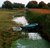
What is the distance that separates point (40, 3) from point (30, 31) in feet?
48.9

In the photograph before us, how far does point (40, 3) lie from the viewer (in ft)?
76.4

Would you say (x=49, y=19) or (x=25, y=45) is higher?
(x=49, y=19)

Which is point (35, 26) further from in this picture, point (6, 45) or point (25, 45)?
point (6, 45)

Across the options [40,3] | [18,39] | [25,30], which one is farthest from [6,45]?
[40,3]

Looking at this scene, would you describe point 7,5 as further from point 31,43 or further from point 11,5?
point 31,43

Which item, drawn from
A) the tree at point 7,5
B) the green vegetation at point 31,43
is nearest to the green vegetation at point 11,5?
the tree at point 7,5

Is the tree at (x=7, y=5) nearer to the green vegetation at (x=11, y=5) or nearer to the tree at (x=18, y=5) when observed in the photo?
the green vegetation at (x=11, y=5)

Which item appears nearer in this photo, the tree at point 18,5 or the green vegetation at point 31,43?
the green vegetation at point 31,43

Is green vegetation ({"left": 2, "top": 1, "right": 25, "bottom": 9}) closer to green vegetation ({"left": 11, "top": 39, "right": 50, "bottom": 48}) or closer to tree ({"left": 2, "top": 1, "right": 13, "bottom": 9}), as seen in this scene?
tree ({"left": 2, "top": 1, "right": 13, "bottom": 9})

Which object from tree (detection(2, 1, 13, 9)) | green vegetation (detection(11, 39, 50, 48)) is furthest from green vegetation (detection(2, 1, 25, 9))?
green vegetation (detection(11, 39, 50, 48))

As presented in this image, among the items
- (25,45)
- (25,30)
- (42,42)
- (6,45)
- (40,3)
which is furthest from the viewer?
(40,3)

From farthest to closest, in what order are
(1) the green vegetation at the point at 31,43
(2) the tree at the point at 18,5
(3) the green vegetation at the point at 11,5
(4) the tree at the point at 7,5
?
(4) the tree at the point at 7,5 < (3) the green vegetation at the point at 11,5 < (2) the tree at the point at 18,5 < (1) the green vegetation at the point at 31,43

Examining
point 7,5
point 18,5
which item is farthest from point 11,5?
point 18,5

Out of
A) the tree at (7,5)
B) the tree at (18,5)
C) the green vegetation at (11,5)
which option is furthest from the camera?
the tree at (7,5)
